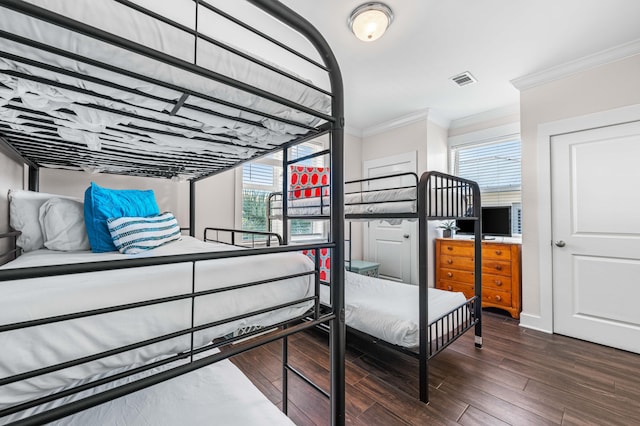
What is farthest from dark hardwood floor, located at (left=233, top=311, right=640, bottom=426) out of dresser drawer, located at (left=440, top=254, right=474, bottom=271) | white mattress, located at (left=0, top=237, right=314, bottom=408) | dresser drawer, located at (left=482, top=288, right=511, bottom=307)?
white mattress, located at (left=0, top=237, right=314, bottom=408)

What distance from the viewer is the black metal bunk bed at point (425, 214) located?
1658mm

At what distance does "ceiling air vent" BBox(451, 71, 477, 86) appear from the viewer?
8.65 ft

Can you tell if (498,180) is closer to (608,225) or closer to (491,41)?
(608,225)

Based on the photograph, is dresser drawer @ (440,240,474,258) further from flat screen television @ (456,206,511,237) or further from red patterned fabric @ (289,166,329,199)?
red patterned fabric @ (289,166,329,199)

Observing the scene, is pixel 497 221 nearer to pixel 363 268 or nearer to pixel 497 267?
pixel 497 267

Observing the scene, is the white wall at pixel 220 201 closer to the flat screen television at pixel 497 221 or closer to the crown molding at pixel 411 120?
the crown molding at pixel 411 120

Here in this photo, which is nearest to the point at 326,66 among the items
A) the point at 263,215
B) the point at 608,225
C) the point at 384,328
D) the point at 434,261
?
the point at 384,328

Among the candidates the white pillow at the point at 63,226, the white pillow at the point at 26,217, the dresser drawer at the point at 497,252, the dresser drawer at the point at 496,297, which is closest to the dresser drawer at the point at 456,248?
the dresser drawer at the point at 497,252

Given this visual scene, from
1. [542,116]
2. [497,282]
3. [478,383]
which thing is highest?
[542,116]

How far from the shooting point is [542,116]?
2.62 m

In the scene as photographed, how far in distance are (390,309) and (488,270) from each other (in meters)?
1.74

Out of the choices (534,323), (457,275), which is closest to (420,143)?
(457,275)

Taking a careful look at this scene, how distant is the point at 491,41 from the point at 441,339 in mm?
2347

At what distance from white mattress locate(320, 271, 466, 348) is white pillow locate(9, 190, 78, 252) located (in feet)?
6.19
